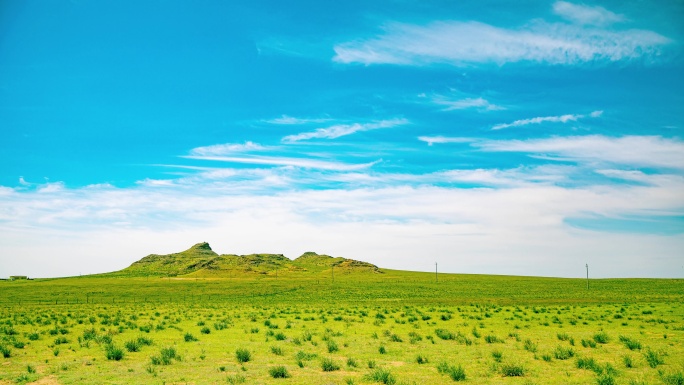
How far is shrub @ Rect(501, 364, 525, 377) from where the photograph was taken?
1683cm

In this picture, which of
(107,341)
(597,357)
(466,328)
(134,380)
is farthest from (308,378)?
(466,328)

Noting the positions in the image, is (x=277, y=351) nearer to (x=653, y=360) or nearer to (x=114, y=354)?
(x=114, y=354)

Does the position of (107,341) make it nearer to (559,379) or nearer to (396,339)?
(396,339)

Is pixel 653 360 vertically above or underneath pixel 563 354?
above

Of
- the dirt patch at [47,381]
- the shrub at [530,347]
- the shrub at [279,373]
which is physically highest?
the shrub at [279,373]

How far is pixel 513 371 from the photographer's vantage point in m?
16.9

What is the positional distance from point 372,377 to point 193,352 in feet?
35.9

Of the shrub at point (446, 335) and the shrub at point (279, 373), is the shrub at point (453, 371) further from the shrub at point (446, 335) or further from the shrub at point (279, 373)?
the shrub at point (446, 335)

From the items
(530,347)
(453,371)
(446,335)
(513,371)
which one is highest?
(453,371)

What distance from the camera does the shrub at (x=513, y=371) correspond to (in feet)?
55.2

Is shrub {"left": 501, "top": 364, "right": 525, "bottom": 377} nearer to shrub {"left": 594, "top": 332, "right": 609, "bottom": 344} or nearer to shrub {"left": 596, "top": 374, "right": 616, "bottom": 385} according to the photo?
shrub {"left": 596, "top": 374, "right": 616, "bottom": 385}

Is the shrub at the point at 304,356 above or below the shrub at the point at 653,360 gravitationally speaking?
below

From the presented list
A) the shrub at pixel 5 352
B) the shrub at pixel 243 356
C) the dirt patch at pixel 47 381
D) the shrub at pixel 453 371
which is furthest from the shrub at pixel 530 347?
the shrub at pixel 5 352

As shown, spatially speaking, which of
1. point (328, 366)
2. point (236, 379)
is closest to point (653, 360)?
point (328, 366)
